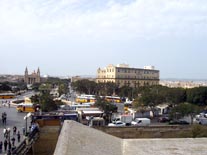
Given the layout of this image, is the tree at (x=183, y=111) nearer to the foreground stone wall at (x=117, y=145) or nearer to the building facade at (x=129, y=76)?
the foreground stone wall at (x=117, y=145)

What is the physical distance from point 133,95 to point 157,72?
30220 mm

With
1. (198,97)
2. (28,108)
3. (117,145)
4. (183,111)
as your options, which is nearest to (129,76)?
(198,97)

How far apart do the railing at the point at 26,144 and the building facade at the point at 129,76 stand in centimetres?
6002

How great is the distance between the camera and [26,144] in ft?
57.9

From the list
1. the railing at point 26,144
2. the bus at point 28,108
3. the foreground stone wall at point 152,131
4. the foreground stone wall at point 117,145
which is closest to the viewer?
the foreground stone wall at point 117,145

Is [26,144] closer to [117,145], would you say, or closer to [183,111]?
[117,145]

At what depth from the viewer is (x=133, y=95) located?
5700cm

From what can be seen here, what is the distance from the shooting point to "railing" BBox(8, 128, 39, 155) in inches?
611

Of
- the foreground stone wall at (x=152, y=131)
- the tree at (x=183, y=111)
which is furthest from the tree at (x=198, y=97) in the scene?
the foreground stone wall at (x=152, y=131)

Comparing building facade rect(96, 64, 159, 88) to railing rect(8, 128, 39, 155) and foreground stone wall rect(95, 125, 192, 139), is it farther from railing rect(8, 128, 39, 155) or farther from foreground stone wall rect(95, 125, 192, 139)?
railing rect(8, 128, 39, 155)

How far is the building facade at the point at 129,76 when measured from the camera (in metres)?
81.0

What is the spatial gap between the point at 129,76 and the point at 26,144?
215 ft

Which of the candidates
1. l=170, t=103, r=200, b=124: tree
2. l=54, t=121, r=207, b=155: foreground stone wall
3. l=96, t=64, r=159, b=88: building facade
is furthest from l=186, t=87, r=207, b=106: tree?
l=96, t=64, r=159, b=88: building facade

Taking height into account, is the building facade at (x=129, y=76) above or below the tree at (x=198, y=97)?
above
